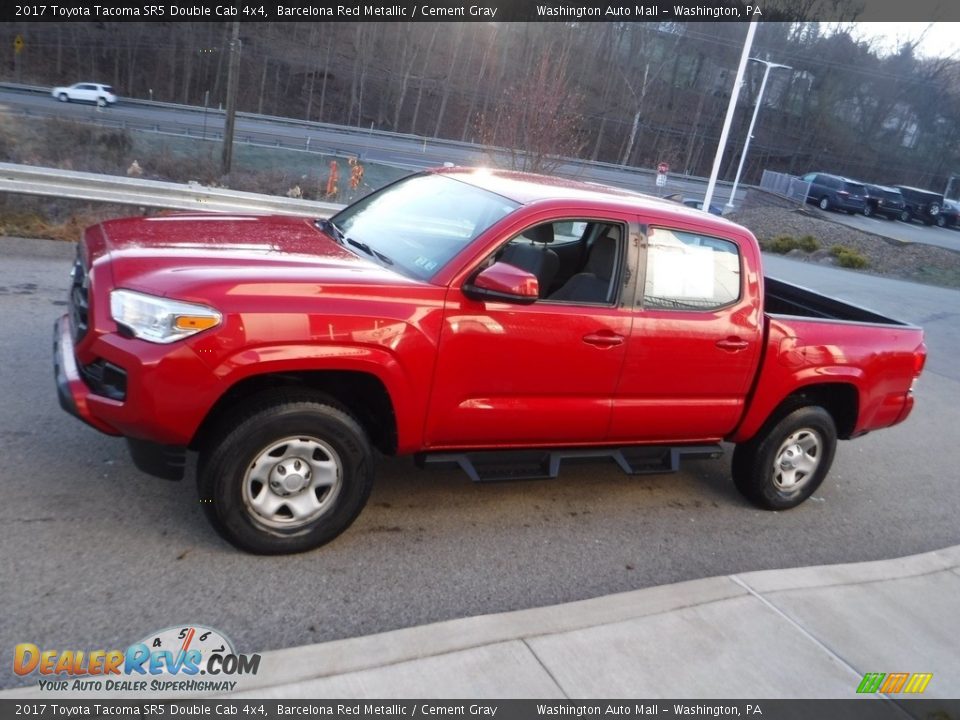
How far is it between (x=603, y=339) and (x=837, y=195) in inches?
1734

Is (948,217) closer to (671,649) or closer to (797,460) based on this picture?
(797,460)

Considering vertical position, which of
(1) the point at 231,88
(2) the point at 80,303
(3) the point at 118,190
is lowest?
(3) the point at 118,190

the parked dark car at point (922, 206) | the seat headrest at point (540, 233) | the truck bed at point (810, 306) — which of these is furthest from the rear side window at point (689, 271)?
the parked dark car at point (922, 206)

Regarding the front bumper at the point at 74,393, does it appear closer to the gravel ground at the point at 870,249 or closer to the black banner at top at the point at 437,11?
the gravel ground at the point at 870,249

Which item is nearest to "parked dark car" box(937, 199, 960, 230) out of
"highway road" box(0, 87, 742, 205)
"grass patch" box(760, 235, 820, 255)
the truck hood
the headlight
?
"highway road" box(0, 87, 742, 205)

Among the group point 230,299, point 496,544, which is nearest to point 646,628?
point 496,544

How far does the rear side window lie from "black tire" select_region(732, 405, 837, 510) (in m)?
0.99

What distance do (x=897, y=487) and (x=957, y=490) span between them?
55 centimetres

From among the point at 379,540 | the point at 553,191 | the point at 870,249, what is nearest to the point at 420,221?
the point at 553,191

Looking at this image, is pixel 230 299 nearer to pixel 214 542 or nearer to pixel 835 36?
pixel 214 542

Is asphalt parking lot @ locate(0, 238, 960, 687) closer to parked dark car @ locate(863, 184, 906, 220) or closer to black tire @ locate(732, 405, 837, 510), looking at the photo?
black tire @ locate(732, 405, 837, 510)

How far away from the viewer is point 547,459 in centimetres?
461

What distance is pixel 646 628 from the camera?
3736 millimetres

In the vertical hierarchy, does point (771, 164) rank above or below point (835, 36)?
below
